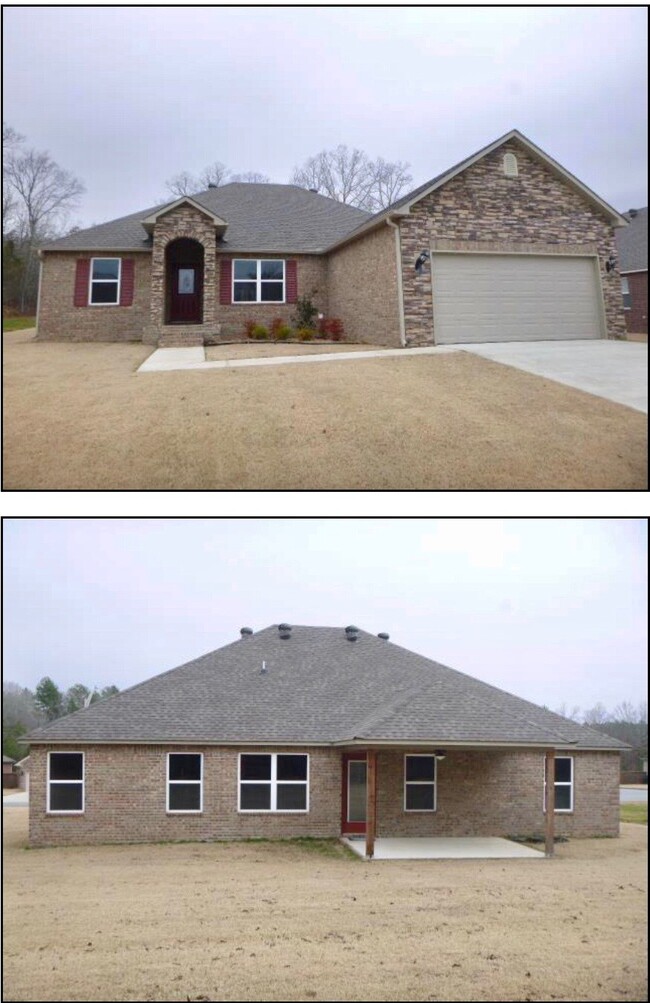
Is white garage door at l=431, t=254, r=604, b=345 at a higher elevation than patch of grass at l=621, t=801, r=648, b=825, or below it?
higher

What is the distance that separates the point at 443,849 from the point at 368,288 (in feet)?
40.1

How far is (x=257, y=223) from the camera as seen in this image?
25.6m

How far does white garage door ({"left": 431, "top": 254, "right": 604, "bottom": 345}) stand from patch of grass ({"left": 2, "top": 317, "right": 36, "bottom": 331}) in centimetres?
1313

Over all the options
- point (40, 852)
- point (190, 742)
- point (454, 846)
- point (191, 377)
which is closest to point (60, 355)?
point (191, 377)

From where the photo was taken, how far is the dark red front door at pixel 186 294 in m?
24.9

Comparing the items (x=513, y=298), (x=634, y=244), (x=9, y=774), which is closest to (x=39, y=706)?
(x=9, y=774)

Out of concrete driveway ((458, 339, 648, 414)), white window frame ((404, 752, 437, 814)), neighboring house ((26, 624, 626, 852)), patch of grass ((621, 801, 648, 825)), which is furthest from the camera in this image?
patch of grass ((621, 801, 648, 825))

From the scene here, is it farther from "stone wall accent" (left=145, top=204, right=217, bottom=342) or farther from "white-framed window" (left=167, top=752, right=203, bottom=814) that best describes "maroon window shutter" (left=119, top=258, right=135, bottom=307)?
"white-framed window" (left=167, top=752, right=203, bottom=814)

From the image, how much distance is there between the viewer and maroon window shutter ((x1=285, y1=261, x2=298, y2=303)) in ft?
78.7

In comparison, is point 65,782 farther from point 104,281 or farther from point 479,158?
point 479,158

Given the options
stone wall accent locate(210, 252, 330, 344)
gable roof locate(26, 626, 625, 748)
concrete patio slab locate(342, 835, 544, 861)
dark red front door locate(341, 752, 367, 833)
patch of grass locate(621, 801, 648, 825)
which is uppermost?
stone wall accent locate(210, 252, 330, 344)

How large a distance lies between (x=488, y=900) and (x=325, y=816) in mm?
6372

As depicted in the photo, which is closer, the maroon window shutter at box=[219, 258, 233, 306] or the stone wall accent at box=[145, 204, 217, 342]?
the stone wall accent at box=[145, 204, 217, 342]

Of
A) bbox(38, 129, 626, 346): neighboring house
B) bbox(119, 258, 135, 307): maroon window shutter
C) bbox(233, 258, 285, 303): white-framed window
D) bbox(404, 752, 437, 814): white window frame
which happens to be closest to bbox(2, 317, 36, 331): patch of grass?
bbox(38, 129, 626, 346): neighboring house
